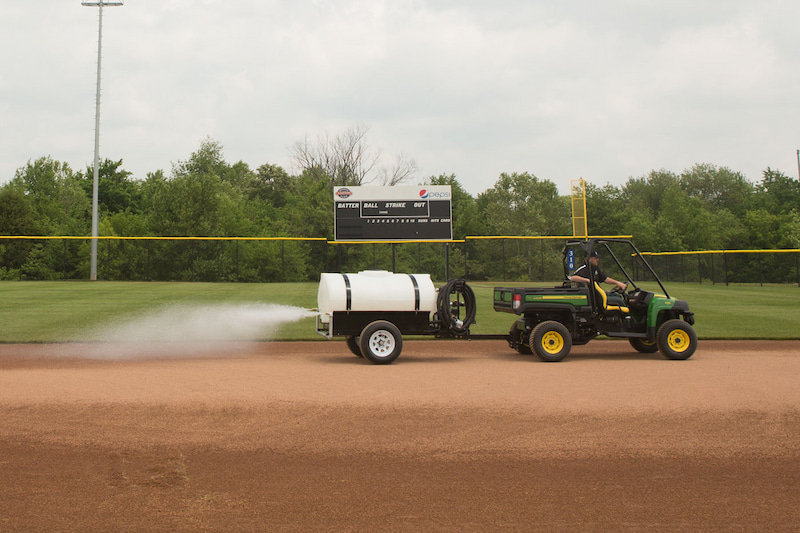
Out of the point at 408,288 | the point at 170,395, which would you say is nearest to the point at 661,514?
the point at 170,395

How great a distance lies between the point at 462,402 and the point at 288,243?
2680 cm

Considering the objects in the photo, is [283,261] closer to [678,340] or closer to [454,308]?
[454,308]

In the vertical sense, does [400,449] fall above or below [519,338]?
below

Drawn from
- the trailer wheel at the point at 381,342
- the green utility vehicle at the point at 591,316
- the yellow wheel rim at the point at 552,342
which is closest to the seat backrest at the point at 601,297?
the green utility vehicle at the point at 591,316

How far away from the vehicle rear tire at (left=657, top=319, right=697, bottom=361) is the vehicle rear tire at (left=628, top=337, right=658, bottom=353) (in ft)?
3.07

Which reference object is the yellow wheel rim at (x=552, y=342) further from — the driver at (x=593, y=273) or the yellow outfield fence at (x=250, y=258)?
the yellow outfield fence at (x=250, y=258)

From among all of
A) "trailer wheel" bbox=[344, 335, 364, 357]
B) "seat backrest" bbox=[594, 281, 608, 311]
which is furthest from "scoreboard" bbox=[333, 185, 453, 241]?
"seat backrest" bbox=[594, 281, 608, 311]

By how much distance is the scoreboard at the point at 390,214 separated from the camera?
24031 mm

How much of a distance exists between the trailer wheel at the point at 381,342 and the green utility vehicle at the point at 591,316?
236 centimetres

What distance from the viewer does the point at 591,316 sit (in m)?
12.7

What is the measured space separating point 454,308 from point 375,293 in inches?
66.1

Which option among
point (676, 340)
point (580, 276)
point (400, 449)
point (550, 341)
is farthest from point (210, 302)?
point (400, 449)

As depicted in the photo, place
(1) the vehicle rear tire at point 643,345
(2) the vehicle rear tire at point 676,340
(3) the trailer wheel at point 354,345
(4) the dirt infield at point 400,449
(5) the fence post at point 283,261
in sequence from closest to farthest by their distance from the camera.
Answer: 1. (4) the dirt infield at point 400,449
2. (2) the vehicle rear tire at point 676,340
3. (3) the trailer wheel at point 354,345
4. (1) the vehicle rear tire at point 643,345
5. (5) the fence post at point 283,261

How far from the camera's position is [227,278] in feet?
112
